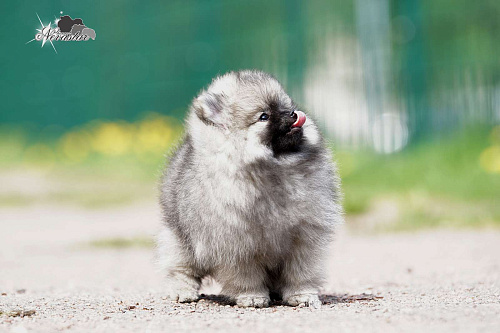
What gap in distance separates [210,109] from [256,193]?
563 mm

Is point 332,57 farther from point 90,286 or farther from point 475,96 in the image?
point 90,286

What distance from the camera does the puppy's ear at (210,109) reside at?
4.21 m

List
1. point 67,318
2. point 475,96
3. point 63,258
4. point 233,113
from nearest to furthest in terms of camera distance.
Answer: point 67,318
point 233,113
point 63,258
point 475,96

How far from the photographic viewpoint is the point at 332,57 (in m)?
11.7

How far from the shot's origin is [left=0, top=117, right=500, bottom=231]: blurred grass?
8.31 meters

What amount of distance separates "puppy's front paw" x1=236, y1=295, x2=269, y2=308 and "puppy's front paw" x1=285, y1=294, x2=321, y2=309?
6.2 inches

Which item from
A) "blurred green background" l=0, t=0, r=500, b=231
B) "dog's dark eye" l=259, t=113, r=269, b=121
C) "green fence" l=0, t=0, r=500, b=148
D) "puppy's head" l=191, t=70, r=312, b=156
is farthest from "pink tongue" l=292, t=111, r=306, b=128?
"green fence" l=0, t=0, r=500, b=148

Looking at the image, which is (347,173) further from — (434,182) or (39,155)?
(39,155)

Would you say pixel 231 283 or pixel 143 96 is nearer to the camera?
pixel 231 283

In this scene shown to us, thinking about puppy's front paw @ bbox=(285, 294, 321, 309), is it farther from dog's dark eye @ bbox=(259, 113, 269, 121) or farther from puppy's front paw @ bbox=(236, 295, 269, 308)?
dog's dark eye @ bbox=(259, 113, 269, 121)

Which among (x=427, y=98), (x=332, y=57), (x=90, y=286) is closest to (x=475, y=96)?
(x=427, y=98)

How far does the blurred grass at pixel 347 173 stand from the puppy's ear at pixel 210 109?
825mm

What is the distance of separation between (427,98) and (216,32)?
4.36m

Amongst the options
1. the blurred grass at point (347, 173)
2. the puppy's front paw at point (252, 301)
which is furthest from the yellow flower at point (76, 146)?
the puppy's front paw at point (252, 301)
